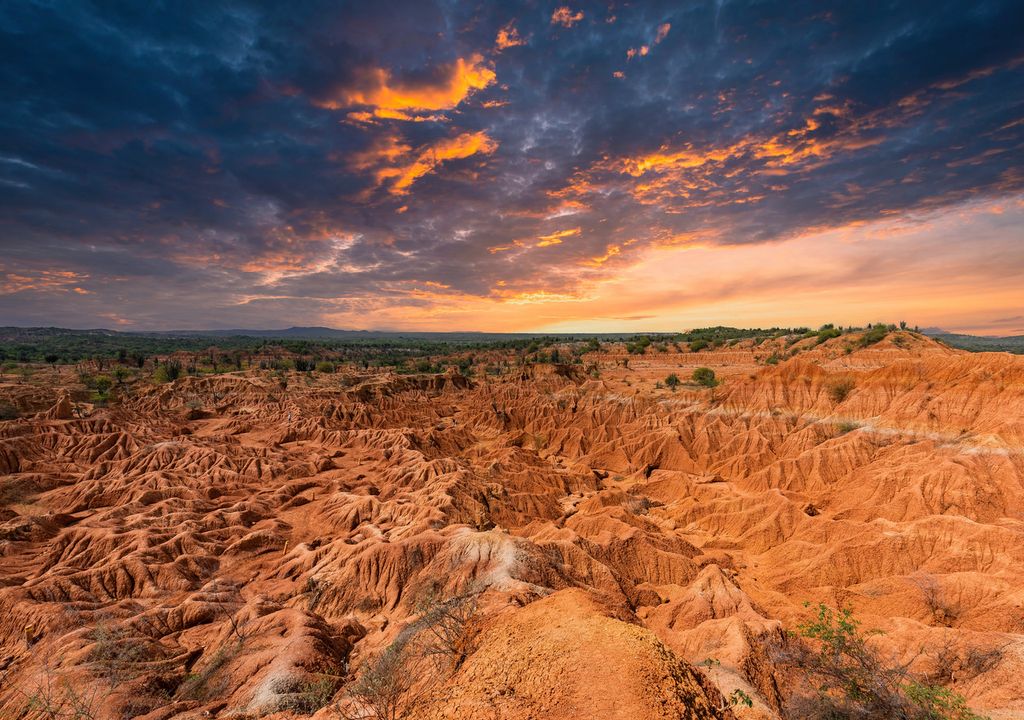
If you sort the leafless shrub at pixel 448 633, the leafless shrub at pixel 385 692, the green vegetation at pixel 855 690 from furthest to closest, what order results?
the leafless shrub at pixel 448 633
the green vegetation at pixel 855 690
the leafless shrub at pixel 385 692

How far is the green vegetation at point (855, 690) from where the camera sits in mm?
13188

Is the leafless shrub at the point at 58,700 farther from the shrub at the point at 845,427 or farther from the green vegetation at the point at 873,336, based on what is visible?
the green vegetation at the point at 873,336

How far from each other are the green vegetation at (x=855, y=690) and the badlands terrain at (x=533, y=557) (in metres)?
0.39

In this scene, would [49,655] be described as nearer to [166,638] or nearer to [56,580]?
[166,638]

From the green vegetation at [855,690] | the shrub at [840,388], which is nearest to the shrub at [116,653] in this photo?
the green vegetation at [855,690]

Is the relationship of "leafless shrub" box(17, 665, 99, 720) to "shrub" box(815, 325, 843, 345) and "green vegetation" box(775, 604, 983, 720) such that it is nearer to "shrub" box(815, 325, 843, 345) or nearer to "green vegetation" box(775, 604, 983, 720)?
"green vegetation" box(775, 604, 983, 720)

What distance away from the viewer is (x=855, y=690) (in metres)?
14.5

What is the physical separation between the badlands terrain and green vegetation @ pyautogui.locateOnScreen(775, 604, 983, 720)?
15.3 inches

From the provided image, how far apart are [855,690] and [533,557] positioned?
13.4m

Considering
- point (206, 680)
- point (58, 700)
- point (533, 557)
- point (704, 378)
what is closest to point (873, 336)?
point (704, 378)

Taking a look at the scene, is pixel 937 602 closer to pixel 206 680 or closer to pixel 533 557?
pixel 533 557

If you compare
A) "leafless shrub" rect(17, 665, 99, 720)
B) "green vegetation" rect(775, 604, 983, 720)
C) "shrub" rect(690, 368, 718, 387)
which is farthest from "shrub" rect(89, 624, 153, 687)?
"shrub" rect(690, 368, 718, 387)

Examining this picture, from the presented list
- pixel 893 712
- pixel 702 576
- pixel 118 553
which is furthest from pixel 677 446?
pixel 118 553

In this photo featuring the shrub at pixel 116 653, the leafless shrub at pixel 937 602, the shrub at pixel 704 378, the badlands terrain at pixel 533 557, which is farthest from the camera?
the shrub at pixel 704 378
